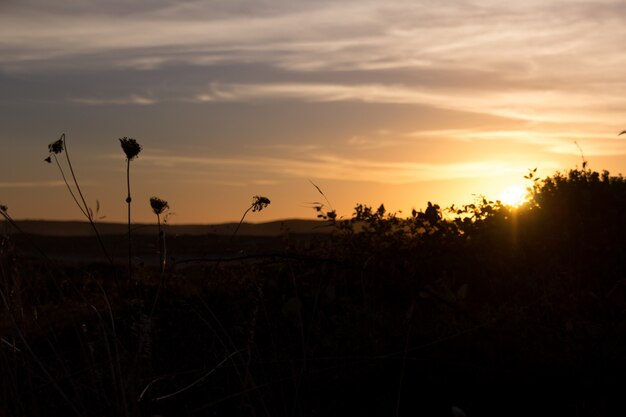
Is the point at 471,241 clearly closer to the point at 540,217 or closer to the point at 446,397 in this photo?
the point at 540,217

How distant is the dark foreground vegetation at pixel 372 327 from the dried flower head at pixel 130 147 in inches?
24.6

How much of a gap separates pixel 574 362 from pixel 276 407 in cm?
176

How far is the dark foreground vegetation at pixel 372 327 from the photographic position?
395cm

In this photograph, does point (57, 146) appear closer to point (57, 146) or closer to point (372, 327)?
point (57, 146)

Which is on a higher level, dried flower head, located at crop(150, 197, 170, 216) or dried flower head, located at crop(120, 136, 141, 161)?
dried flower head, located at crop(120, 136, 141, 161)

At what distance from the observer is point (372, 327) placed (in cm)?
486

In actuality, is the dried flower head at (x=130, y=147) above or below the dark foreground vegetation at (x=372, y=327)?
above

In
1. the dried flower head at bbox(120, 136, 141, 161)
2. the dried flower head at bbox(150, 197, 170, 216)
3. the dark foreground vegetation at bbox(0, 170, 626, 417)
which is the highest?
the dried flower head at bbox(120, 136, 141, 161)

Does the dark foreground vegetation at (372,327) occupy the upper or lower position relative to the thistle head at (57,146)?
lower

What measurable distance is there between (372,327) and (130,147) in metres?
→ 2.00

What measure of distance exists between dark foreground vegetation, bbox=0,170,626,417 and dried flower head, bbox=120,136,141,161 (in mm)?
625

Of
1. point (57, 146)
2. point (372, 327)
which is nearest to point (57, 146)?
point (57, 146)

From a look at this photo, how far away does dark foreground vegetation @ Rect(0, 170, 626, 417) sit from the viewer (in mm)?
3953

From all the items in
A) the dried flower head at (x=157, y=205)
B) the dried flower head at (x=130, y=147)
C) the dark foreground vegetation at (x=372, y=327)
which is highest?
the dried flower head at (x=130, y=147)
